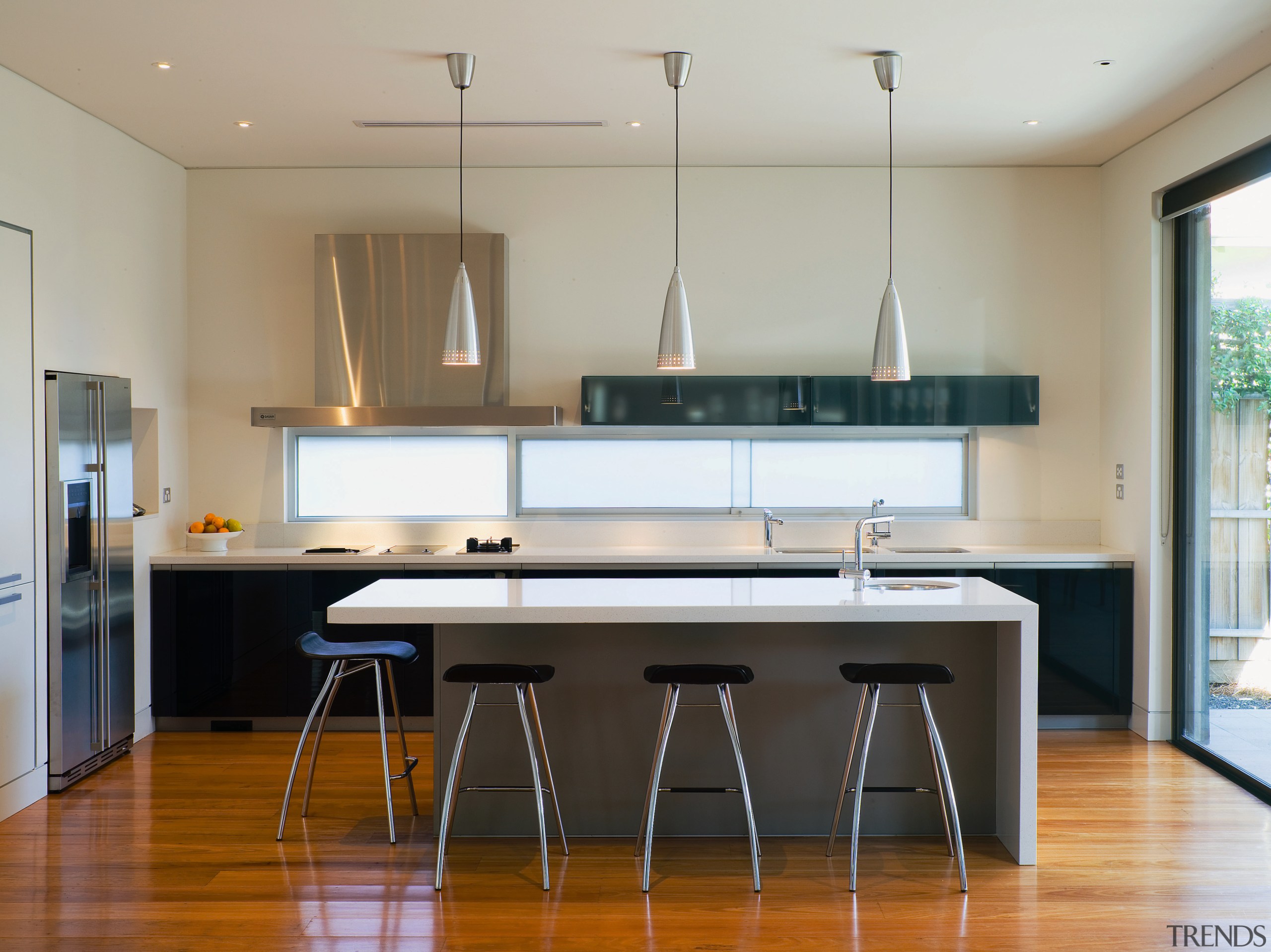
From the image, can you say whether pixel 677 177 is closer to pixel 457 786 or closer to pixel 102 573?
pixel 457 786

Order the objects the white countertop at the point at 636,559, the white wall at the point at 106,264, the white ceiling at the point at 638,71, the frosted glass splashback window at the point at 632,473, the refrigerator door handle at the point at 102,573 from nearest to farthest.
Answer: the white ceiling at the point at 638,71 → the white wall at the point at 106,264 → the refrigerator door handle at the point at 102,573 → the white countertop at the point at 636,559 → the frosted glass splashback window at the point at 632,473

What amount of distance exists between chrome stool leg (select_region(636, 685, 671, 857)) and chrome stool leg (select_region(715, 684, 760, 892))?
175 millimetres

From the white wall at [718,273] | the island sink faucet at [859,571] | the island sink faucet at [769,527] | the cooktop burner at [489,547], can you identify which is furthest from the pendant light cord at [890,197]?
the cooktop burner at [489,547]

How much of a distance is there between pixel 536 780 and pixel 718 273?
312 cm

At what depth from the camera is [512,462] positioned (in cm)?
542

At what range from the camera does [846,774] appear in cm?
330

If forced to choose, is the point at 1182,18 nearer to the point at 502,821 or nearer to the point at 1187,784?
the point at 1187,784

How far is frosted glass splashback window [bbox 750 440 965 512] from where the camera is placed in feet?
17.9

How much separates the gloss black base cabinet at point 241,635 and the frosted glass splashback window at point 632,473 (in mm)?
982

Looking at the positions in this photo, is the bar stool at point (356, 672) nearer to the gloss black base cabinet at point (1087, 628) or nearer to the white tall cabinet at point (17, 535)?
the white tall cabinet at point (17, 535)

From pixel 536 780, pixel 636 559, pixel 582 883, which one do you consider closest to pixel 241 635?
pixel 636 559

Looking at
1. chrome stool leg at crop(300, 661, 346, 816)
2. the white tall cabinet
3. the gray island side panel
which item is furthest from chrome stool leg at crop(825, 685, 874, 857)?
the white tall cabinet

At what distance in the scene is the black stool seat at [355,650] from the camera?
11.3 feet

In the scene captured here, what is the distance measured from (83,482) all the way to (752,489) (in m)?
3.26
